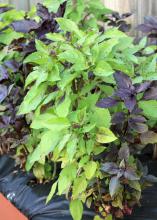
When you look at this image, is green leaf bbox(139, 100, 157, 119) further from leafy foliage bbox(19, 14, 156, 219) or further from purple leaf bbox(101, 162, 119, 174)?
purple leaf bbox(101, 162, 119, 174)

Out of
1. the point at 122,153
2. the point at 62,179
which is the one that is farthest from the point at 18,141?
the point at 122,153

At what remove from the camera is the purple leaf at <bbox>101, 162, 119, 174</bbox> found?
5.07ft

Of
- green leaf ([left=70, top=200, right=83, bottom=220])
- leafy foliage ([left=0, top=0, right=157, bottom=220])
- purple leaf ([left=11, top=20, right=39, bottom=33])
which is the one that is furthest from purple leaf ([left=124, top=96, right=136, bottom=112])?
purple leaf ([left=11, top=20, right=39, bottom=33])

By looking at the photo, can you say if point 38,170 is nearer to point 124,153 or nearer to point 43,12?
point 124,153

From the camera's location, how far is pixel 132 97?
4.93ft

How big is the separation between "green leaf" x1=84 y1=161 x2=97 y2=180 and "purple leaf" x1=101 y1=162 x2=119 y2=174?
0.11 ft

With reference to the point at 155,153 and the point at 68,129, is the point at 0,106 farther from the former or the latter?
the point at 155,153

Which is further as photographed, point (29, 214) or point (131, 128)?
point (29, 214)

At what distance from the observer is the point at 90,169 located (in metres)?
1.55

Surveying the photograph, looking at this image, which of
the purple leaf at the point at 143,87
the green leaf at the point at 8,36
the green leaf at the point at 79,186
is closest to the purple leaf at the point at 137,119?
the purple leaf at the point at 143,87

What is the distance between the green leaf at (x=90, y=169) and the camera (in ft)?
5.04

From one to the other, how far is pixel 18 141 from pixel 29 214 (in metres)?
0.38

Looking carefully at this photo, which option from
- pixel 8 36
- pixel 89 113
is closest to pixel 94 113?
pixel 89 113

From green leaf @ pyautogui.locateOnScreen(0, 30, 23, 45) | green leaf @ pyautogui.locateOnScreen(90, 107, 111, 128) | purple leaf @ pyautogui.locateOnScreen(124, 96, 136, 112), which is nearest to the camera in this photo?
purple leaf @ pyautogui.locateOnScreen(124, 96, 136, 112)
